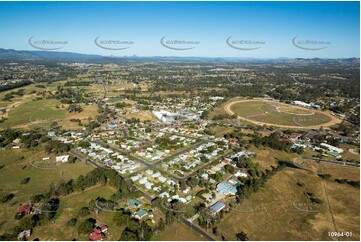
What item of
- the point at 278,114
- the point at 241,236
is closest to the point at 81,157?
the point at 241,236

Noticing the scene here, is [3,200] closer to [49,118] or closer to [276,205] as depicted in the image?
[276,205]

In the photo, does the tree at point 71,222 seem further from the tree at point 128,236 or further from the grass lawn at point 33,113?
the grass lawn at point 33,113

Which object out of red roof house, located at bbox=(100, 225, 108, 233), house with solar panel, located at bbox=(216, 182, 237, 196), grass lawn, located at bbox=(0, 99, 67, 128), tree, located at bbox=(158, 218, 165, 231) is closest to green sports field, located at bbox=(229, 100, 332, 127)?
house with solar panel, located at bbox=(216, 182, 237, 196)

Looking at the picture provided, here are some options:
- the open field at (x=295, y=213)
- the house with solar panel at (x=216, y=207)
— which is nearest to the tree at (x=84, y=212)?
the house with solar panel at (x=216, y=207)

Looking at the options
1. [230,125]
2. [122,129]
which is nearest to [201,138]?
[230,125]

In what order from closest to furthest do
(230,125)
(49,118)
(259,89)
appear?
(230,125)
(49,118)
(259,89)
